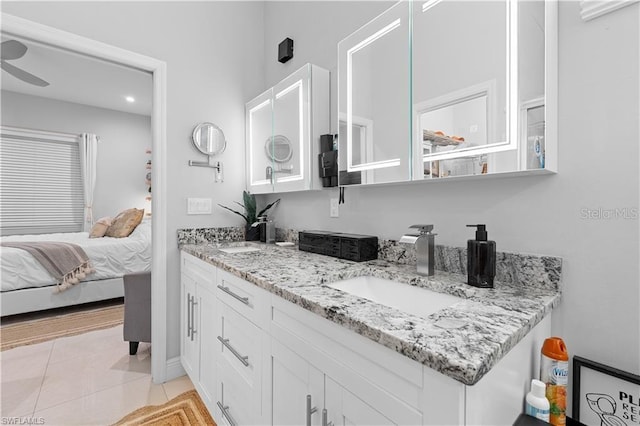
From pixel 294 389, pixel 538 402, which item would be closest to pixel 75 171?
pixel 294 389

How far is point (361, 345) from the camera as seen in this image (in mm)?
671

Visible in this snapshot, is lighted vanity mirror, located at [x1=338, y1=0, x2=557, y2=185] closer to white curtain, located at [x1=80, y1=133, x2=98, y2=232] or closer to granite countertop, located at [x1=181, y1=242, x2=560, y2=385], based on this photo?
granite countertop, located at [x1=181, y1=242, x2=560, y2=385]

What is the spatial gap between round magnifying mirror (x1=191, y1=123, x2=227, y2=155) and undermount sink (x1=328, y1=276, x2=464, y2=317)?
1.52 meters

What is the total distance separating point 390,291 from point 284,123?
1.33 metres

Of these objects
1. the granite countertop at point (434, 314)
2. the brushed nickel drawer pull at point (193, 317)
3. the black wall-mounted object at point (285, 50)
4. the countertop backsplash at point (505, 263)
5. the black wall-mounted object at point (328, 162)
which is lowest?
the brushed nickel drawer pull at point (193, 317)

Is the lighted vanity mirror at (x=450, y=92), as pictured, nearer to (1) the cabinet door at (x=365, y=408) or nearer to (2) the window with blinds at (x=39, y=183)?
(1) the cabinet door at (x=365, y=408)

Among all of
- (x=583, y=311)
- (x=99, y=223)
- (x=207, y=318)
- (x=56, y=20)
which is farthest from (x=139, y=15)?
(x=99, y=223)

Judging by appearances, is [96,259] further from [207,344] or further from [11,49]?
[207,344]

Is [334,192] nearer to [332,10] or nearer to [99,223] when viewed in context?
[332,10]

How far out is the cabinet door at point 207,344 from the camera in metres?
1.46

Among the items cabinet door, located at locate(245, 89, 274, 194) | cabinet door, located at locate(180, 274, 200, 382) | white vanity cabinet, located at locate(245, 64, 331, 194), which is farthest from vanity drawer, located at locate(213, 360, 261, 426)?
cabinet door, located at locate(245, 89, 274, 194)

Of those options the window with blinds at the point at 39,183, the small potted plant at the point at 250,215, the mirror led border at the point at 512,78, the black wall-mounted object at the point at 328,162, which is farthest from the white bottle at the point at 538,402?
the window with blinds at the point at 39,183

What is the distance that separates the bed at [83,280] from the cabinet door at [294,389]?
334 cm

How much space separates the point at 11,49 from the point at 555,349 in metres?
4.05
